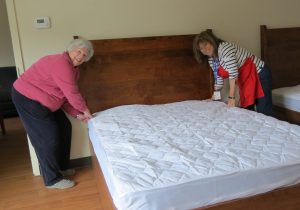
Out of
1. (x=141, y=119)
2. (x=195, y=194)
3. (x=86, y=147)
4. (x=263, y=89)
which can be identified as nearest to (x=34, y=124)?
(x=86, y=147)

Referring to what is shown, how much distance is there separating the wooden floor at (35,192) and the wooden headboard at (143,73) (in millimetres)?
691

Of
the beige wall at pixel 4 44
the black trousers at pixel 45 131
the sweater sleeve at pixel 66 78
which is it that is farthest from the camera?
the beige wall at pixel 4 44

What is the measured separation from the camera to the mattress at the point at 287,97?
2.96m

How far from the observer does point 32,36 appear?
2590 mm

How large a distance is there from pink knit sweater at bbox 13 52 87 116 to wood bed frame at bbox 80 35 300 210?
0.31 m

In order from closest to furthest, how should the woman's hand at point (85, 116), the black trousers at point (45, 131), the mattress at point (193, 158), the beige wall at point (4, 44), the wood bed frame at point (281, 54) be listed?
1. the mattress at point (193, 158)
2. the black trousers at point (45, 131)
3. the woman's hand at point (85, 116)
4. the wood bed frame at point (281, 54)
5. the beige wall at point (4, 44)

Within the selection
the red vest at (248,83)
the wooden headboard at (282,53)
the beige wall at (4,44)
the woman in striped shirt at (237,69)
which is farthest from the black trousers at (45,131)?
the beige wall at (4,44)

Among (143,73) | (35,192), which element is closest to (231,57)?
(143,73)

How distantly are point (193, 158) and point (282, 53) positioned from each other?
7.58ft

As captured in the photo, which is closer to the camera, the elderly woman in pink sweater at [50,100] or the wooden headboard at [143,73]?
the elderly woman in pink sweater at [50,100]

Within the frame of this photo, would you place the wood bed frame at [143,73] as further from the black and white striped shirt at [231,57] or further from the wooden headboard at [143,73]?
the black and white striped shirt at [231,57]

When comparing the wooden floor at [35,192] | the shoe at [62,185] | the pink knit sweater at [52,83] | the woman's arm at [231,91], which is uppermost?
the pink knit sweater at [52,83]

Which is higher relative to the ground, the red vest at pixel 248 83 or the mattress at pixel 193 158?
the red vest at pixel 248 83

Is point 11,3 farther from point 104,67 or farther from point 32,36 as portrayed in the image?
point 104,67
